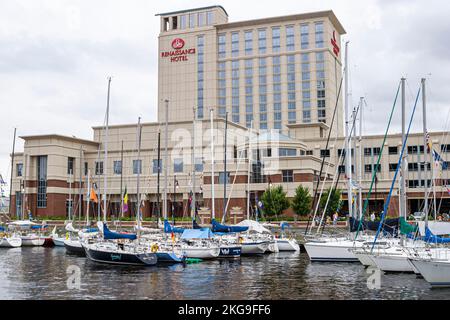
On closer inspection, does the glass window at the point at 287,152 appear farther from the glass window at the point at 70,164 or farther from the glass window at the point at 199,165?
the glass window at the point at 70,164

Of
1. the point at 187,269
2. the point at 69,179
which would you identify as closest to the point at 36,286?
the point at 187,269

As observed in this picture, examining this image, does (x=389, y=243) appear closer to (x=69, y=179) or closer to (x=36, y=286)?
(x=36, y=286)

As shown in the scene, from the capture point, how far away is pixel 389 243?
123 ft

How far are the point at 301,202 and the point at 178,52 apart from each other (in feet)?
245

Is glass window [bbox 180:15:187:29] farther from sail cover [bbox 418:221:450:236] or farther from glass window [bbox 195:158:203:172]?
sail cover [bbox 418:221:450:236]

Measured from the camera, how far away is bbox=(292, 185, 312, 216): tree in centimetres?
7625

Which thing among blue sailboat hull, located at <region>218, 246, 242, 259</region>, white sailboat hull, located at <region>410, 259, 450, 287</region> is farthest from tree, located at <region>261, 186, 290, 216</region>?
white sailboat hull, located at <region>410, 259, 450, 287</region>

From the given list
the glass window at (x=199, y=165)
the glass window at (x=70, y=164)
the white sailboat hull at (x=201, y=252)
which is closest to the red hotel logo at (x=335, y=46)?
the glass window at (x=199, y=165)

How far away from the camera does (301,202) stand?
250 ft

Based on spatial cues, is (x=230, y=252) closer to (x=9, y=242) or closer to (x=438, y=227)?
(x=438, y=227)

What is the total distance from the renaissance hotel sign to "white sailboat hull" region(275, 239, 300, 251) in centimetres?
9626

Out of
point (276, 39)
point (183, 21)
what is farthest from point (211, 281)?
point (183, 21)

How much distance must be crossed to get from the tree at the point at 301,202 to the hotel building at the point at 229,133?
7573 mm

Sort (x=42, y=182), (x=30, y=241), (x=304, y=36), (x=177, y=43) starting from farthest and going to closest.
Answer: (x=177, y=43) < (x=304, y=36) < (x=42, y=182) < (x=30, y=241)
